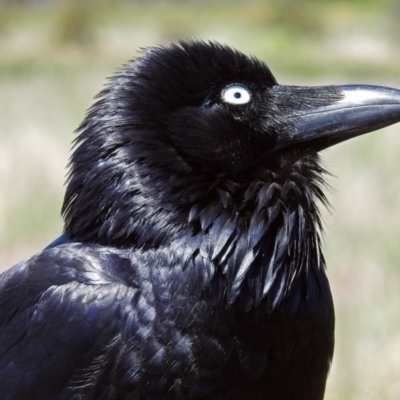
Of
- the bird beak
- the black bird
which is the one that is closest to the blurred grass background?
the bird beak

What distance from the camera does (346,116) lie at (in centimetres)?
311

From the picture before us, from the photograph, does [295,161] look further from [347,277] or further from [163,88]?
[347,277]

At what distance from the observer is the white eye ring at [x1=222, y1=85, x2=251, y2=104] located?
3.17 metres

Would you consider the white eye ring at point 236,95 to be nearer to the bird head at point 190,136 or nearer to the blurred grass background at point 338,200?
the bird head at point 190,136

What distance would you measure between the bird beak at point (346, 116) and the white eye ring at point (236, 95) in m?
0.18

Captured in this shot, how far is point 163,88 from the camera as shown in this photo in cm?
306

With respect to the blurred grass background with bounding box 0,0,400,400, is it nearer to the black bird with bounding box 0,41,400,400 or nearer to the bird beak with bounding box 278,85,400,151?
the bird beak with bounding box 278,85,400,151

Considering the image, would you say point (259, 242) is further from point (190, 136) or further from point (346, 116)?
point (346, 116)

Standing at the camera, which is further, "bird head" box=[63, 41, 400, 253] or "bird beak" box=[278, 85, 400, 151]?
"bird beak" box=[278, 85, 400, 151]

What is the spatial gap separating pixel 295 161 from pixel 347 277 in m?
3.46

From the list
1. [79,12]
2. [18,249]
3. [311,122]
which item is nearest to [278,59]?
[79,12]

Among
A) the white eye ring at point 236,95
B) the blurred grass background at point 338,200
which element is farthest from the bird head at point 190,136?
the blurred grass background at point 338,200

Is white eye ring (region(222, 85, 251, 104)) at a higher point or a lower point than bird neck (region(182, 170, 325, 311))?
higher

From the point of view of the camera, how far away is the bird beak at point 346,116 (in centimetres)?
308
